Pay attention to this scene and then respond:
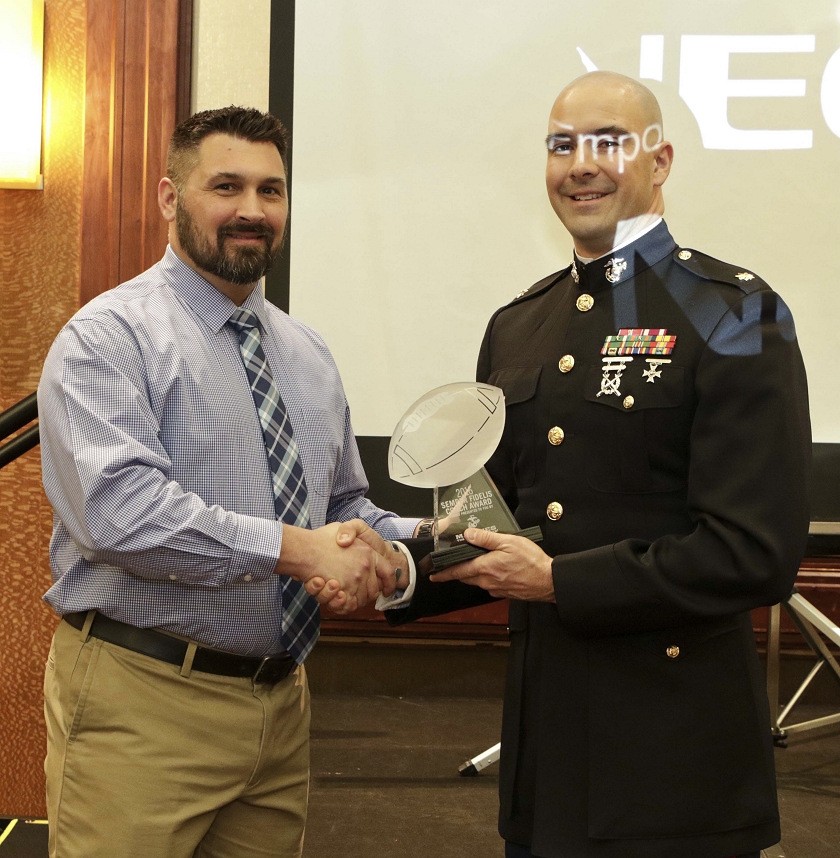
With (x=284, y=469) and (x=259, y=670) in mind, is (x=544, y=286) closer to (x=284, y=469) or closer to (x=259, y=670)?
(x=284, y=469)

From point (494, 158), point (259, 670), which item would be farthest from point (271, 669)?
point (494, 158)

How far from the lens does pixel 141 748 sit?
1361 mm

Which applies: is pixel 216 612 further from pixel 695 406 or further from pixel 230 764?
pixel 695 406

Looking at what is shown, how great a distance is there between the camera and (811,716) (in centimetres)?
310

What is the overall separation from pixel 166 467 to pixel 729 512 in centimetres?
75

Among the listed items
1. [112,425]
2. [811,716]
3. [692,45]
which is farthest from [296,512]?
[811,716]

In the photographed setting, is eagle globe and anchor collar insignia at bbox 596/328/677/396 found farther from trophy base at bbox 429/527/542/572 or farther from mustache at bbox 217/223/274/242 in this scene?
mustache at bbox 217/223/274/242

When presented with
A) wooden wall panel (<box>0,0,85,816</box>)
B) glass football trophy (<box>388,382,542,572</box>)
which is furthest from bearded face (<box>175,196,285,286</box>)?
wooden wall panel (<box>0,0,85,816</box>)

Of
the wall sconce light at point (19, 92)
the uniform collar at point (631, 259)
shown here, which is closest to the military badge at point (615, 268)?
the uniform collar at point (631, 259)

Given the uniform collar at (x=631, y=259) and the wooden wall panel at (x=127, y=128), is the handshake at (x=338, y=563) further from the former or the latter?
the wooden wall panel at (x=127, y=128)

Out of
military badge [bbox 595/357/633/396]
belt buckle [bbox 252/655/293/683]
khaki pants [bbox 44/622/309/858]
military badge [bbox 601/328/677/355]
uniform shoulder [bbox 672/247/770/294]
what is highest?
uniform shoulder [bbox 672/247/770/294]

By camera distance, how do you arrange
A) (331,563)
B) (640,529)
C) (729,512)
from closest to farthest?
(729,512) < (640,529) < (331,563)

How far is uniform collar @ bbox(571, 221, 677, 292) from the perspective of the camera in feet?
4.68

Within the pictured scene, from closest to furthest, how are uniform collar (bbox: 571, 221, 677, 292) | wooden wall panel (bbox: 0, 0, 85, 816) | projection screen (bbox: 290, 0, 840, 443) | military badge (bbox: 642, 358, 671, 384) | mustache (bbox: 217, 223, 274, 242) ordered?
military badge (bbox: 642, 358, 671, 384) < uniform collar (bbox: 571, 221, 677, 292) < mustache (bbox: 217, 223, 274, 242) < wooden wall panel (bbox: 0, 0, 85, 816) < projection screen (bbox: 290, 0, 840, 443)
